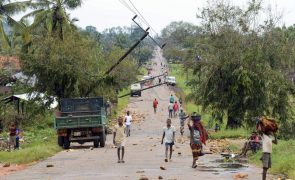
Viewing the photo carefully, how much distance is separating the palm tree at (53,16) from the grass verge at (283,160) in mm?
28763

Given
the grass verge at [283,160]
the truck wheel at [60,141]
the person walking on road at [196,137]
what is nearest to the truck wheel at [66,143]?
the truck wheel at [60,141]

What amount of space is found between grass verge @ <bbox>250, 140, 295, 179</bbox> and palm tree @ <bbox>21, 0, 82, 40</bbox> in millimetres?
28763

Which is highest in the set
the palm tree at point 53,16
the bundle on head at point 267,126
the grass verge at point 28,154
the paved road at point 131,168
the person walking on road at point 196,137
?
the palm tree at point 53,16

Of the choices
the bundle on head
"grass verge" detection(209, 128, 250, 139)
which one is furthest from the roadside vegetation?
the bundle on head

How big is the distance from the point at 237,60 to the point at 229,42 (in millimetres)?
1630

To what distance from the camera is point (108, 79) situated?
138 feet

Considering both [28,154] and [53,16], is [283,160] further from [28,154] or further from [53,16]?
[53,16]

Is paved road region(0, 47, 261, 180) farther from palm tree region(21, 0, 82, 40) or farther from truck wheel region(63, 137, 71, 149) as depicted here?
palm tree region(21, 0, 82, 40)

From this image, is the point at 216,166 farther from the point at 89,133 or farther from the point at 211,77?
the point at 211,77

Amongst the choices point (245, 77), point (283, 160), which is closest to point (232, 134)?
point (245, 77)

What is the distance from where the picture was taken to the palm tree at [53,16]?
1858 inches

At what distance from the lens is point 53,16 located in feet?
157

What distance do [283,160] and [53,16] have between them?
1342 inches

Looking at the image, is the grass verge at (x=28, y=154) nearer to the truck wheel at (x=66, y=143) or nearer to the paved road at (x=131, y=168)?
the paved road at (x=131, y=168)
